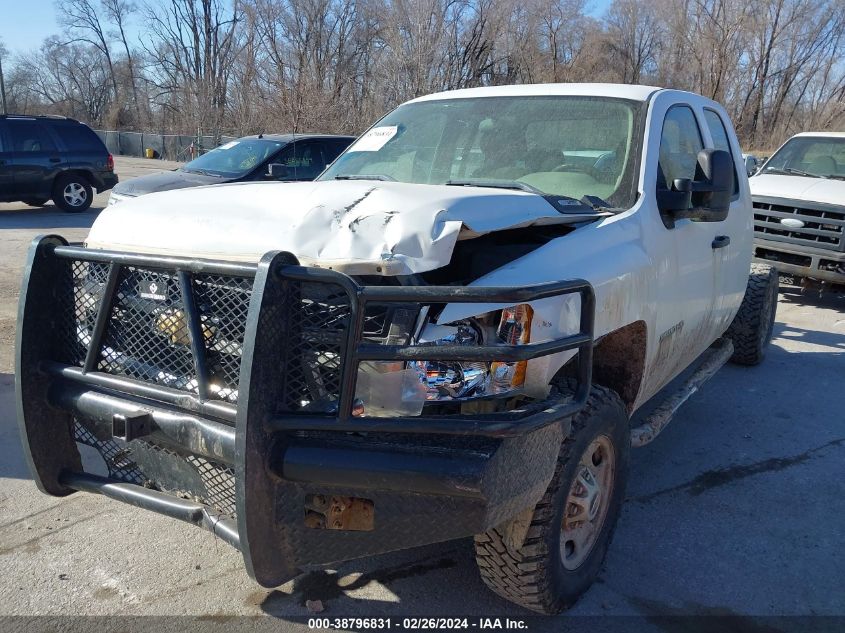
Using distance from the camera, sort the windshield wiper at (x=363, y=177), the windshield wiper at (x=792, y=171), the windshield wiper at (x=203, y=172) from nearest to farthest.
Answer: the windshield wiper at (x=363, y=177)
the windshield wiper at (x=792, y=171)
the windshield wiper at (x=203, y=172)

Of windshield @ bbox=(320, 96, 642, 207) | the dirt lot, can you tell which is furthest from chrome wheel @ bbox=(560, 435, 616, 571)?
windshield @ bbox=(320, 96, 642, 207)

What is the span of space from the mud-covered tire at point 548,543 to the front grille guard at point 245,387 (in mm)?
280

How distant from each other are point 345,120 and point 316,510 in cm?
2396

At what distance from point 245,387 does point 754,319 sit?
5175 mm

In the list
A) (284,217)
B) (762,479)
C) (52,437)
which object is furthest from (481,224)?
(762,479)

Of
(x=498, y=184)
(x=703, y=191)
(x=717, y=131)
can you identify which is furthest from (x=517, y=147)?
(x=717, y=131)

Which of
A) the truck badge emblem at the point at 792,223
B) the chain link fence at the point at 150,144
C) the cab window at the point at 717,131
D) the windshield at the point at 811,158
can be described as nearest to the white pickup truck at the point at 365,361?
the cab window at the point at 717,131

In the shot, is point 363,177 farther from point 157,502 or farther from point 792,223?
point 792,223

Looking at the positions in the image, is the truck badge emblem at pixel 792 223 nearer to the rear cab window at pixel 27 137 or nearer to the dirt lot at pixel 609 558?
the dirt lot at pixel 609 558

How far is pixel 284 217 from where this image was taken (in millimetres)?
2855

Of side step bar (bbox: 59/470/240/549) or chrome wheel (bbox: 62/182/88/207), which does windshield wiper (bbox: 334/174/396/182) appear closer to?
side step bar (bbox: 59/470/240/549)

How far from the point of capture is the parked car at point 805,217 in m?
8.95

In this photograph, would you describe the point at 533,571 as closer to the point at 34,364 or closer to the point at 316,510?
the point at 316,510

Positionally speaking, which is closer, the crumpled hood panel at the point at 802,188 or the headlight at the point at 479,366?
the headlight at the point at 479,366
